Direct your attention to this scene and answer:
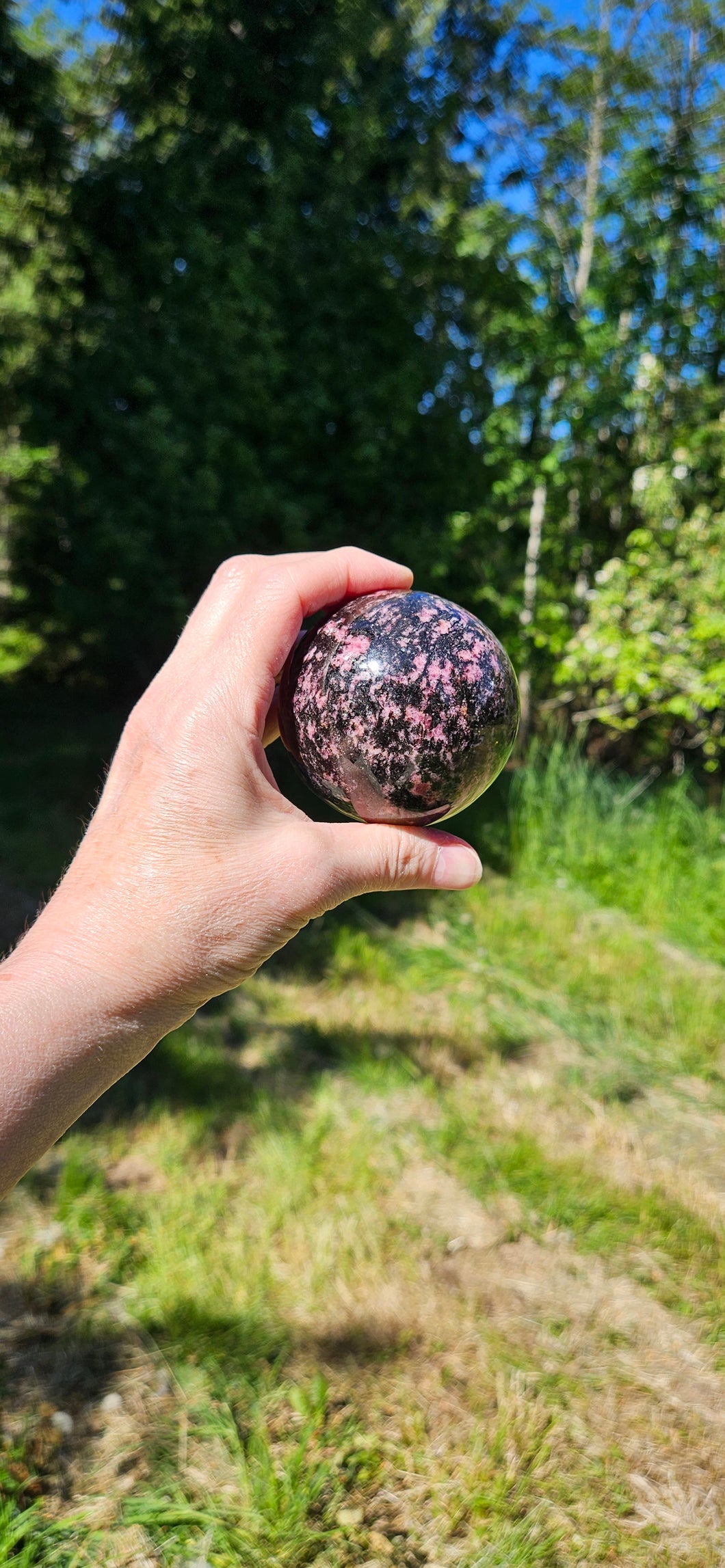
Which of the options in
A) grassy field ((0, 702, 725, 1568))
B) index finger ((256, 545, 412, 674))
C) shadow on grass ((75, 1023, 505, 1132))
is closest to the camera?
index finger ((256, 545, 412, 674))

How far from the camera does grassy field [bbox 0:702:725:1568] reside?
7.08 ft

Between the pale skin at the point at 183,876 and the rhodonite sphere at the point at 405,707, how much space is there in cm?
11

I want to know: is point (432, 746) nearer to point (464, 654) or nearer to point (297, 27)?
point (464, 654)

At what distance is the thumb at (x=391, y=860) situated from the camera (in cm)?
181

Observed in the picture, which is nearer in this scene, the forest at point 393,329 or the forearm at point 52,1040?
the forearm at point 52,1040

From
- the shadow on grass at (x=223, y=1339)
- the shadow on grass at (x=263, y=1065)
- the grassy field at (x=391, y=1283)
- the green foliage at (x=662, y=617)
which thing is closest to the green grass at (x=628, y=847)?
the grassy field at (x=391, y=1283)

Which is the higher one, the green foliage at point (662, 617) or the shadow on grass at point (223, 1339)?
the green foliage at point (662, 617)

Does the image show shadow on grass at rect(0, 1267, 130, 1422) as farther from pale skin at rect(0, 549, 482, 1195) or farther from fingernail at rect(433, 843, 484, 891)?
fingernail at rect(433, 843, 484, 891)

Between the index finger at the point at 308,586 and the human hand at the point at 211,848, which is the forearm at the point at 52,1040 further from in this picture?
the index finger at the point at 308,586

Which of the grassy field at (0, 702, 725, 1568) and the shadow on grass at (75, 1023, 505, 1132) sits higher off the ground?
the shadow on grass at (75, 1023, 505, 1132)

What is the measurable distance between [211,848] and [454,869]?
0.50 metres

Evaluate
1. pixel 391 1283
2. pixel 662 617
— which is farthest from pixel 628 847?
pixel 391 1283

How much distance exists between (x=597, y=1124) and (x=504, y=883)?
2106 millimetres

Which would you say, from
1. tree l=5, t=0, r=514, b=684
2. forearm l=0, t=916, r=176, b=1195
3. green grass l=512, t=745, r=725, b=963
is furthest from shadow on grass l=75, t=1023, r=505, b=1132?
tree l=5, t=0, r=514, b=684
